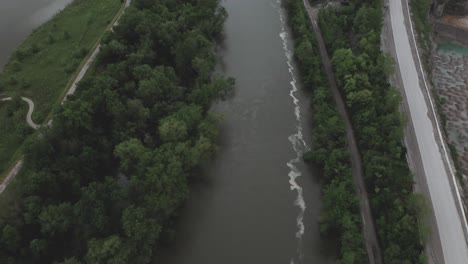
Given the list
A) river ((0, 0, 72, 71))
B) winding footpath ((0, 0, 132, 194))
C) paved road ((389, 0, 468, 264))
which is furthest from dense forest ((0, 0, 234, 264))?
paved road ((389, 0, 468, 264))

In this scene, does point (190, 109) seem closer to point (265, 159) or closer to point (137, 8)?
point (265, 159)

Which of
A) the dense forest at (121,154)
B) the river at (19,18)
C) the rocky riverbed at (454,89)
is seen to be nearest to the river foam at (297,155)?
the dense forest at (121,154)

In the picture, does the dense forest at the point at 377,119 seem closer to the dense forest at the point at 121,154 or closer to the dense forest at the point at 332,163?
the dense forest at the point at 332,163

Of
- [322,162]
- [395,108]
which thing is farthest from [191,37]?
[395,108]

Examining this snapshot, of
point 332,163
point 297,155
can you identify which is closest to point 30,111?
point 297,155

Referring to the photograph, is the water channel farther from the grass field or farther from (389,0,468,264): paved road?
(389,0,468,264): paved road

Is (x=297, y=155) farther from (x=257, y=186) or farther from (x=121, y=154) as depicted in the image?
(x=121, y=154)
